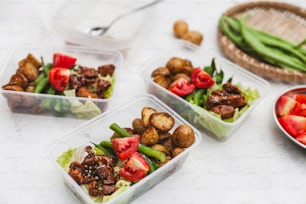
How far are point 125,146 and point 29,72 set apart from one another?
61 cm

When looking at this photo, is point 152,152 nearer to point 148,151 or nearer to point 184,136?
point 148,151

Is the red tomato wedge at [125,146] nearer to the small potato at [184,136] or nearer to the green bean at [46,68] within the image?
the small potato at [184,136]

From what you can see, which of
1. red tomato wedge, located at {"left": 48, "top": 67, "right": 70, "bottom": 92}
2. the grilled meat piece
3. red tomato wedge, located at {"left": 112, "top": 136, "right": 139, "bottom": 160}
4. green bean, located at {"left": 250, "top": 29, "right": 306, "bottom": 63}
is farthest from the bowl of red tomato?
red tomato wedge, located at {"left": 48, "top": 67, "right": 70, "bottom": 92}

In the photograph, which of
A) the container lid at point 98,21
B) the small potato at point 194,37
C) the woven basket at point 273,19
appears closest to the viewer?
the container lid at point 98,21

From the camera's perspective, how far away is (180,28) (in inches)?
97.2

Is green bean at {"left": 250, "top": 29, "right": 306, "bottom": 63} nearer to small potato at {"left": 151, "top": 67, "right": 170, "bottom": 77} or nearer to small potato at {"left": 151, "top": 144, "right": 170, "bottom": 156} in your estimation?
small potato at {"left": 151, "top": 67, "right": 170, "bottom": 77}

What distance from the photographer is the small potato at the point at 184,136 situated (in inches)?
66.3

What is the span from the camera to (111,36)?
239 centimetres

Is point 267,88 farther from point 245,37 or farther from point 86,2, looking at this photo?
point 86,2

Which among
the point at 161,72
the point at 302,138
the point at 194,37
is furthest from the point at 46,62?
the point at 302,138

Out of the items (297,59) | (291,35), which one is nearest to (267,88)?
(297,59)

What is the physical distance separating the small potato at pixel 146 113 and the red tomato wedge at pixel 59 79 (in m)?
0.36

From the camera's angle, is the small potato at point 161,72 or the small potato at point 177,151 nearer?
the small potato at point 177,151

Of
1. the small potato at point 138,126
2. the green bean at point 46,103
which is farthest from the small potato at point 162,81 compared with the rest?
the green bean at point 46,103
